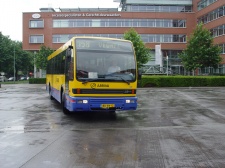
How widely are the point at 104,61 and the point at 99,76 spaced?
0.61 m

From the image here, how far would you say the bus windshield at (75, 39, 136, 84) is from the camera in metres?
10.2

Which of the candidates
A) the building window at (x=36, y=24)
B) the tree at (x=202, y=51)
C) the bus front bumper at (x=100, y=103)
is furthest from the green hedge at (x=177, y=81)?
the building window at (x=36, y=24)

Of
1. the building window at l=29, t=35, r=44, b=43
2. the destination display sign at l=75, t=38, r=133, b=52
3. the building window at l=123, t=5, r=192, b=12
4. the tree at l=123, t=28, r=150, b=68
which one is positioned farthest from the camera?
the building window at l=123, t=5, r=192, b=12

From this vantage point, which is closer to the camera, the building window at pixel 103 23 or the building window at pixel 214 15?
the building window at pixel 214 15

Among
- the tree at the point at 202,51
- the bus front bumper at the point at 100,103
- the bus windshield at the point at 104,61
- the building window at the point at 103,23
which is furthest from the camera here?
the building window at the point at 103,23

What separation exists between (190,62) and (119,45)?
3470 centimetres

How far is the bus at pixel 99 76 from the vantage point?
1017 cm

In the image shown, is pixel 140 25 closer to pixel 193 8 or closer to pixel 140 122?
pixel 193 8

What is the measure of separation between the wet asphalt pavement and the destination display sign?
2594 millimetres

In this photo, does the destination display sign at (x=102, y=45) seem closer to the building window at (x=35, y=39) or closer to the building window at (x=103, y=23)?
the building window at (x=103, y=23)

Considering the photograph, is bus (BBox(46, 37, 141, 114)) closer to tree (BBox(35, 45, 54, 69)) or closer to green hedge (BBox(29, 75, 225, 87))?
green hedge (BBox(29, 75, 225, 87))

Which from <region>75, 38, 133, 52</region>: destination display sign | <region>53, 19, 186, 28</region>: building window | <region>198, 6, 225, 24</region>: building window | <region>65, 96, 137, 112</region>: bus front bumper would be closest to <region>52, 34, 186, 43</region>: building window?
<region>53, 19, 186, 28</region>: building window

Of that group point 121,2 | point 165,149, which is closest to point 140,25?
point 121,2

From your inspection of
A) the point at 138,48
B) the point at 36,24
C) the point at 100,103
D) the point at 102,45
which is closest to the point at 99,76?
the point at 100,103
